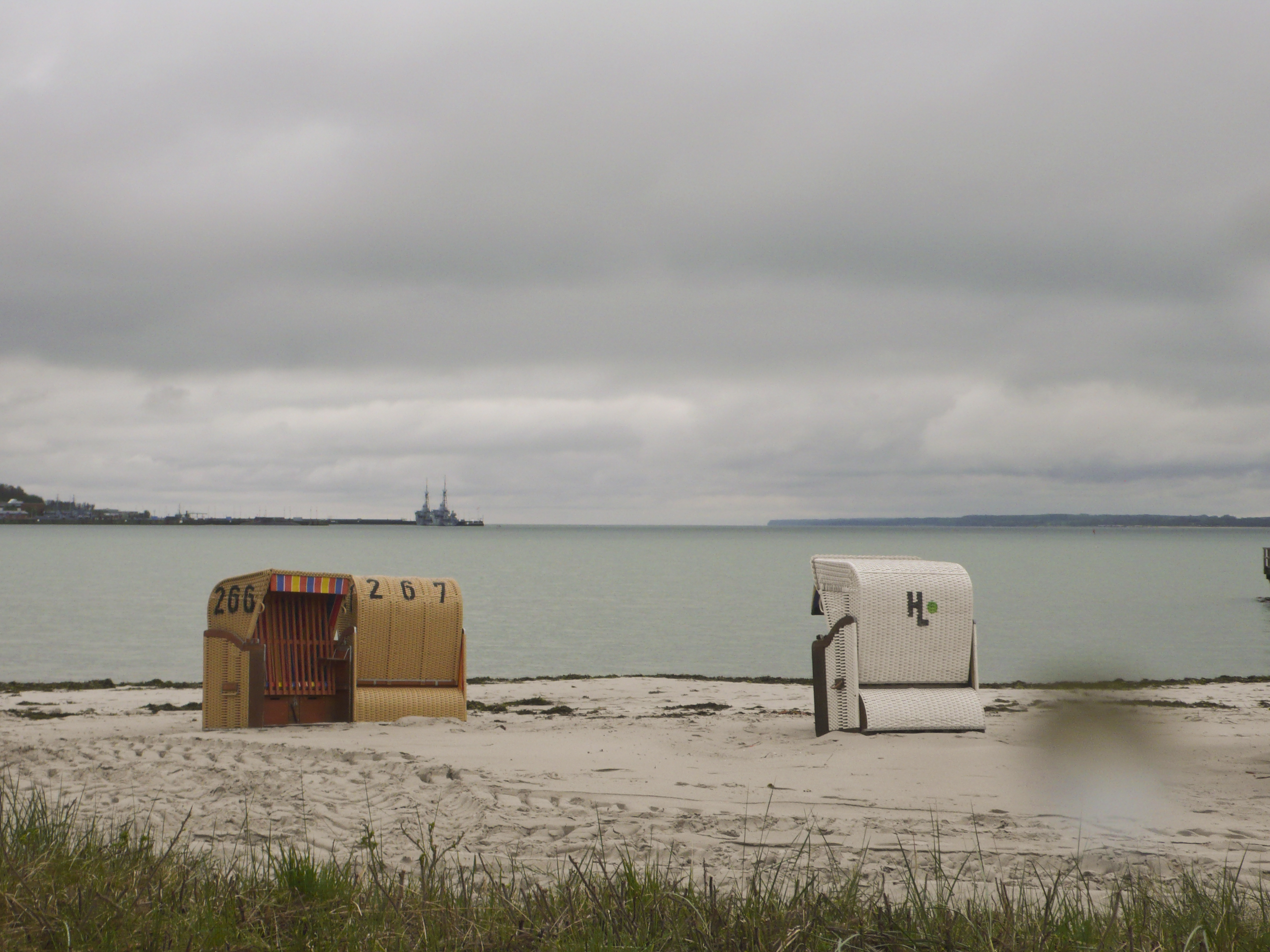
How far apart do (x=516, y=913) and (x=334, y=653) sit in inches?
363

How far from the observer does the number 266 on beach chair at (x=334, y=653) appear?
11.5 metres

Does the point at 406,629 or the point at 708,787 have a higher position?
the point at 406,629

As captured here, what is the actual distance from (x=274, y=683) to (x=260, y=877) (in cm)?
767

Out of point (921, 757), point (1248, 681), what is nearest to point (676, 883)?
point (921, 757)

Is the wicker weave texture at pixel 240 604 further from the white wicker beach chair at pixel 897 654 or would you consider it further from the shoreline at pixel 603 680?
the shoreline at pixel 603 680

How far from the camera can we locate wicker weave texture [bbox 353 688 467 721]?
11.8m

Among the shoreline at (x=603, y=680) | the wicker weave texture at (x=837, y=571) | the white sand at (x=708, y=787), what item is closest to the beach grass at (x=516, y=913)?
the white sand at (x=708, y=787)

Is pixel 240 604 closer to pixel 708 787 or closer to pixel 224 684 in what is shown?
pixel 224 684

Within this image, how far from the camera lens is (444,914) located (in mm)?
3854

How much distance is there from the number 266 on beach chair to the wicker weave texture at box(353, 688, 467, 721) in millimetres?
10

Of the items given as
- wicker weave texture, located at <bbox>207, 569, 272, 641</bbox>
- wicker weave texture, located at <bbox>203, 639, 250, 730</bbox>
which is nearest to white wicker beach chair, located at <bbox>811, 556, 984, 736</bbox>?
wicker weave texture, located at <bbox>207, 569, 272, 641</bbox>

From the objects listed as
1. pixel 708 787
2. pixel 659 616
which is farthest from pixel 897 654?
pixel 659 616

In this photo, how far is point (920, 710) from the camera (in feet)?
34.8

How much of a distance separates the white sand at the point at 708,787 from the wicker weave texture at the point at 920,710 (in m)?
0.17
